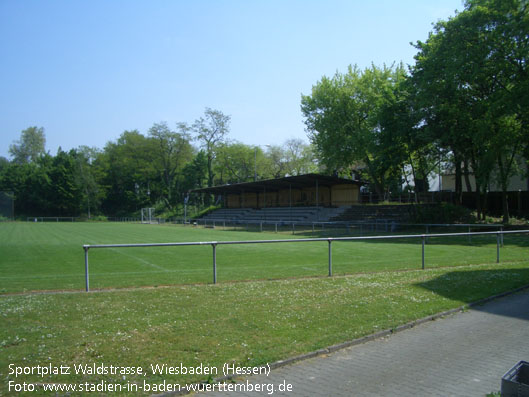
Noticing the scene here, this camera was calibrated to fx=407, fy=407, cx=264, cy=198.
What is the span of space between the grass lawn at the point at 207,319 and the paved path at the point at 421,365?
15.7 inches

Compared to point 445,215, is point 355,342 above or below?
below

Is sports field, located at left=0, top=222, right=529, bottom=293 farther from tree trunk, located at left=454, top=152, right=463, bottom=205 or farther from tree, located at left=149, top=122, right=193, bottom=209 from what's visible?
tree, located at left=149, top=122, right=193, bottom=209

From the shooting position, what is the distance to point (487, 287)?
9.32m

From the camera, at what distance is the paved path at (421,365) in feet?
14.2

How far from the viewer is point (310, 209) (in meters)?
49.1

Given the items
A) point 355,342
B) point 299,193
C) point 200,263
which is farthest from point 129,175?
point 355,342

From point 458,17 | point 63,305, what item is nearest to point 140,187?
point 458,17

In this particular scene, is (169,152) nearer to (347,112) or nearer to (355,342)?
(347,112)

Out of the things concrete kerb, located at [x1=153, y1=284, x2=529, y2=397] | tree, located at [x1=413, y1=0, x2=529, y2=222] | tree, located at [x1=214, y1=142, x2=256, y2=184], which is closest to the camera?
concrete kerb, located at [x1=153, y1=284, x2=529, y2=397]

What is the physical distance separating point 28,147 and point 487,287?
12332cm

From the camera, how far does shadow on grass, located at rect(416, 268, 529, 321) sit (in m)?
7.80

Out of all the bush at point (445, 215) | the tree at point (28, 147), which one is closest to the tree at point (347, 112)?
the bush at point (445, 215)

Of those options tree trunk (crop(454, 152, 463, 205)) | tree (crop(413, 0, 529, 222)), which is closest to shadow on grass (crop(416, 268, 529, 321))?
tree (crop(413, 0, 529, 222))

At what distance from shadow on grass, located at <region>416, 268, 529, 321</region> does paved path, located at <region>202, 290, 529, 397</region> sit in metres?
1.01
